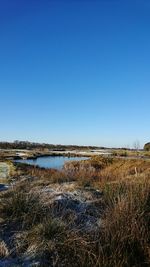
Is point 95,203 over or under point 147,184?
under

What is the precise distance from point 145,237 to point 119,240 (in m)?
0.37

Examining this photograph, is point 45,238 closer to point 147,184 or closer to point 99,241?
point 99,241

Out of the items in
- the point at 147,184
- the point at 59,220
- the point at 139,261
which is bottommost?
the point at 139,261

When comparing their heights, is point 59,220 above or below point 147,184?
below

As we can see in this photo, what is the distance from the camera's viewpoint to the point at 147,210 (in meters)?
5.43

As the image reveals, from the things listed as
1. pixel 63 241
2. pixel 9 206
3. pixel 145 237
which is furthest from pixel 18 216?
A: pixel 145 237

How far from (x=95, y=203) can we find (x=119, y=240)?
2.30 m

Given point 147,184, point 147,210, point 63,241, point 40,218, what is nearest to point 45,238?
point 63,241

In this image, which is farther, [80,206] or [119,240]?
[80,206]

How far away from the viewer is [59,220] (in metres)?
5.07

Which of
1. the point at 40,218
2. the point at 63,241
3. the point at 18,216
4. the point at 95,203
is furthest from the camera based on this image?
the point at 95,203

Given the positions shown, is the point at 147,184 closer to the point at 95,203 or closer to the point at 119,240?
the point at 95,203

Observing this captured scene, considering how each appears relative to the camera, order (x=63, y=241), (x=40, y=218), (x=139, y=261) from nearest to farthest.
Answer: (x=139, y=261), (x=63, y=241), (x=40, y=218)

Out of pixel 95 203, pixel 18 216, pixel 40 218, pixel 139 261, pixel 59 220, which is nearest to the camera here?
pixel 139 261
